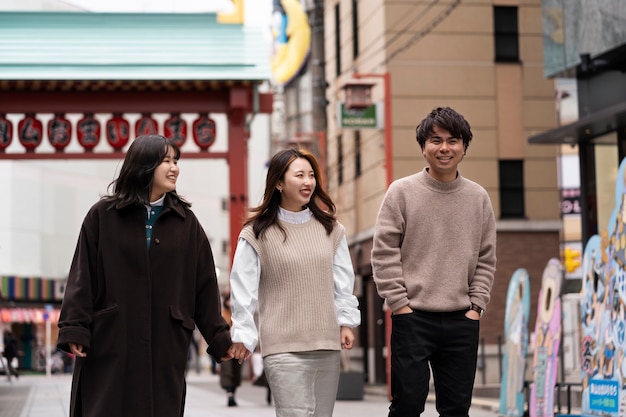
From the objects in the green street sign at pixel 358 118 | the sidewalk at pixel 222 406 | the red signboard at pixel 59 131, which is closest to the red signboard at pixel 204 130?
the red signboard at pixel 59 131

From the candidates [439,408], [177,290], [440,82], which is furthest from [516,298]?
[440,82]

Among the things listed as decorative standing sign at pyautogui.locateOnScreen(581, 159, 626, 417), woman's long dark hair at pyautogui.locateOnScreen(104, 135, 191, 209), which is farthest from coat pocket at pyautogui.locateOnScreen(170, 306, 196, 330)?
decorative standing sign at pyautogui.locateOnScreen(581, 159, 626, 417)

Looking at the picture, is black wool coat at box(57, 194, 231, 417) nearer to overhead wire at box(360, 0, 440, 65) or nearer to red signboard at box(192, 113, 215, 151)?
red signboard at box(192, 113, 215, 151)

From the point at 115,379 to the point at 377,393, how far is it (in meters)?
20.1

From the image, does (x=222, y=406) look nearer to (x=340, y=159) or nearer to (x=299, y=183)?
(x=299, y=183)

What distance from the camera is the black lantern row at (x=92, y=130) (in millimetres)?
23031

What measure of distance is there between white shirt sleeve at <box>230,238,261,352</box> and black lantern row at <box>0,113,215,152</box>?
630 inches

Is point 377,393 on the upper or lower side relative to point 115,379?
lower

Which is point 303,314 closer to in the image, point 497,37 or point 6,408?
point 6,408

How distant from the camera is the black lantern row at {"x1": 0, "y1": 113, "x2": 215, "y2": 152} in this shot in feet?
75.6

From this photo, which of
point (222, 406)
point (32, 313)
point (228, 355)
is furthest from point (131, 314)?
point (32, 313)

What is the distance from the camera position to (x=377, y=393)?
85.9 feet

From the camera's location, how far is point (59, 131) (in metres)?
23.2

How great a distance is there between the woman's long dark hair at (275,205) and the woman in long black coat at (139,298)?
0.53 m
